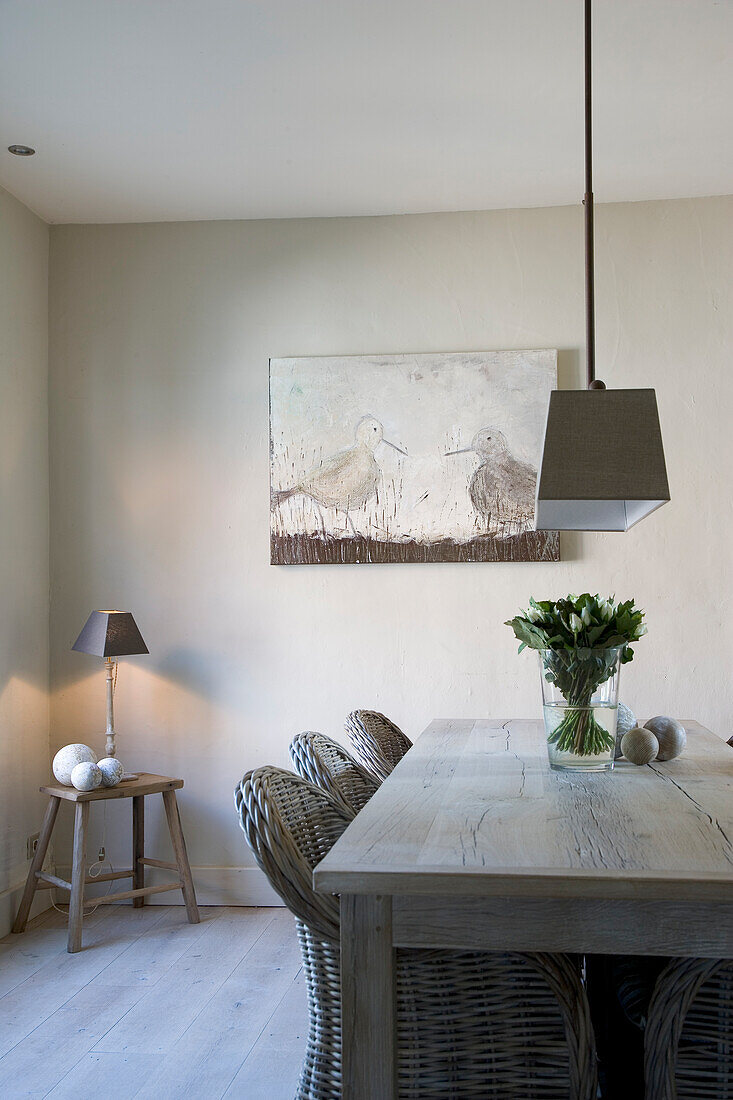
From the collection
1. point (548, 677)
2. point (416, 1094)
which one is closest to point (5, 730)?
point (548, 677)

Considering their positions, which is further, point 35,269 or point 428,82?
point 35,269

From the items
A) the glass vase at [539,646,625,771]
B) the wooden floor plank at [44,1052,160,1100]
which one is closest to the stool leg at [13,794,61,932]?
the wooden floor plank at [44,1052,160,1100]

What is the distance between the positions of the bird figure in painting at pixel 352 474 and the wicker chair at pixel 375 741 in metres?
1.13

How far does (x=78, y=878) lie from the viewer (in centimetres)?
357

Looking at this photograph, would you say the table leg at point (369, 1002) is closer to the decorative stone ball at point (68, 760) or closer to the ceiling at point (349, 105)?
the ceiling at point (349, 105)

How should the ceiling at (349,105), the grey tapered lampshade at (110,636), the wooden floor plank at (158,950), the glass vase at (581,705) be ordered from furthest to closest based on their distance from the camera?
1. the grey tapered lampshade at (110,636)
2. the wooden floor plank at (158,950)
3. the ceiling at (349,105)
4. the glass vase at (581,705)

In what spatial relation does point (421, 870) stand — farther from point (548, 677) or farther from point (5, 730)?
point (5, 730)

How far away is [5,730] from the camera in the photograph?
12.5 ft

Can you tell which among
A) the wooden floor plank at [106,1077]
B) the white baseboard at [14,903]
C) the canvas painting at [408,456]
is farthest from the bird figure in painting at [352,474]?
the wooden floor plank at [106,1077]

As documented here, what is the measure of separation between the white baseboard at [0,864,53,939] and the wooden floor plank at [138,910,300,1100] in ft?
3.11

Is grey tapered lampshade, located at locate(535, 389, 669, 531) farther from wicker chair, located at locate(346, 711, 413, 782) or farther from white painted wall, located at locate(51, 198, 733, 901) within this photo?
white painted wall, located at locate(51, 198, 733, 901)

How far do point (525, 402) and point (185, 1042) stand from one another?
2560mm

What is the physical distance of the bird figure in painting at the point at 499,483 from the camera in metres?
3.98

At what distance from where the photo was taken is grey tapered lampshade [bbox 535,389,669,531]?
6.68ft
